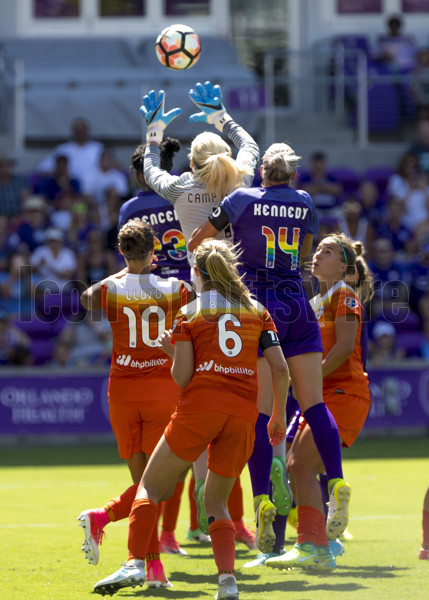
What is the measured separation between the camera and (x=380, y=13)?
21.3 meters

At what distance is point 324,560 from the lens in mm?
6254

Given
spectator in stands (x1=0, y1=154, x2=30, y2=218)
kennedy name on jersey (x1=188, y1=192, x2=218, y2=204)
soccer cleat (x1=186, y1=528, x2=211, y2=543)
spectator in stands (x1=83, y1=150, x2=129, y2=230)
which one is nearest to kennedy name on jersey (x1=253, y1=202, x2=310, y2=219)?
kennedy name on jersey (x1=188, y1=192, x2=218, y2=204)

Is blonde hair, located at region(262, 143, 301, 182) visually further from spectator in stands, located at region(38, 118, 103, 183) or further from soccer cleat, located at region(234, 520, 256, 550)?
spectator in stands, located at region(38, 118, 103, 183)

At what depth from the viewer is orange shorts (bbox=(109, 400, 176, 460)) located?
20.1 feet

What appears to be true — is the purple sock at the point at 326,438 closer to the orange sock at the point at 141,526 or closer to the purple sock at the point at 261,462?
the purple sock at the point at 261,462

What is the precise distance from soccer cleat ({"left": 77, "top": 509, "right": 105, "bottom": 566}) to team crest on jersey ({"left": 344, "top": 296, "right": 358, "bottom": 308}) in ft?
6.99

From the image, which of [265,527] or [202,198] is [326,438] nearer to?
[265,527]

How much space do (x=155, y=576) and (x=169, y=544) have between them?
1283 millimetres

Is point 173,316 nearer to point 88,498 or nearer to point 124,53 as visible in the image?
point 88,498

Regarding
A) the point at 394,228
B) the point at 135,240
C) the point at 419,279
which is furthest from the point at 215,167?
the point at 394,228

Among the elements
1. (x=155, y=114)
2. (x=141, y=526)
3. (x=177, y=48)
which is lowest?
(x=141, y=526)

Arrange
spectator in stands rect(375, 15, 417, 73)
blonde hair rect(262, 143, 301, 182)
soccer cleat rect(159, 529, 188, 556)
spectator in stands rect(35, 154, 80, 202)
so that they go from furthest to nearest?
spectator in stands rect(375, 15, 417, 73), spectator in stands rect(35, 154, 80, 202), soccer cleat rect(159, 529, 188, 556), blonde hair rect(262, 143, 301, 182)

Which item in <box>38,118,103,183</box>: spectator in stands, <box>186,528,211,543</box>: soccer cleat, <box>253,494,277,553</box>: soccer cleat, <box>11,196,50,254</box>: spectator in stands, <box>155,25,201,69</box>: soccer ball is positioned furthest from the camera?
<box>38,118,103,183</box>: spectator in stands

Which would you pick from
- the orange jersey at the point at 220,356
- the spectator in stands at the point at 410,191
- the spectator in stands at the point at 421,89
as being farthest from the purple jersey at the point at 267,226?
the spectator in stands at the point at 421,89
